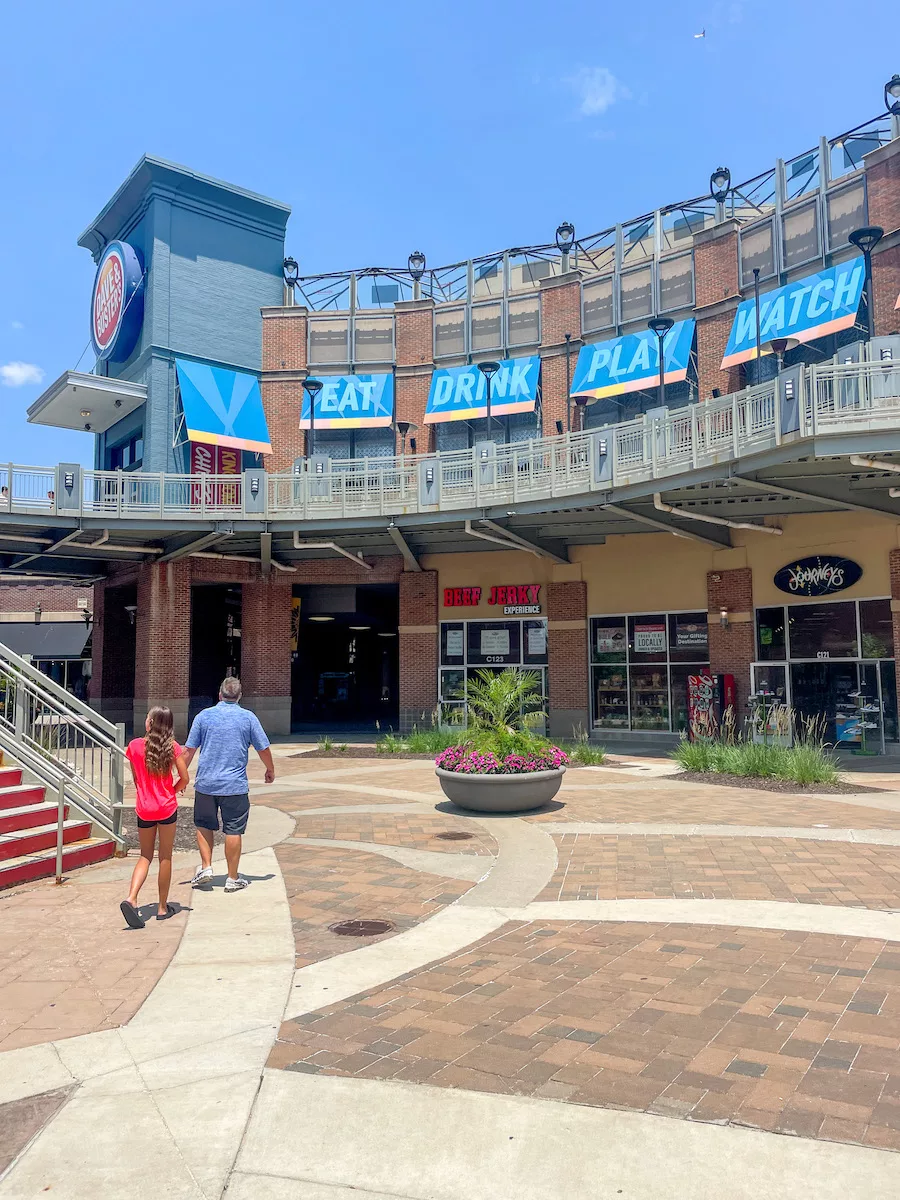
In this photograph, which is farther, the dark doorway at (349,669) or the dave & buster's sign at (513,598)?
the dark doorway at (349,669)

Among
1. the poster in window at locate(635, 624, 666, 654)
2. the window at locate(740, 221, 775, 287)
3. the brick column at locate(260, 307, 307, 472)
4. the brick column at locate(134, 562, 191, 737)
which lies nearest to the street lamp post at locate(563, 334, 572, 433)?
the window at locate(740, 221, 775, 287)

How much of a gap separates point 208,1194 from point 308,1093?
0.83m

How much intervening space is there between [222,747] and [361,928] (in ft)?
6.71

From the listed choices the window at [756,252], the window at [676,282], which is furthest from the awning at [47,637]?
the window at [756,252]

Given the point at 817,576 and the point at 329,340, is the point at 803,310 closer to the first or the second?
the point at 817,576

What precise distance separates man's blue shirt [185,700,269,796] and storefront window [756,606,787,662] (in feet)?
58.8

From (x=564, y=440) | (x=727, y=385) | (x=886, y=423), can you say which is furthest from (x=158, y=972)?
(x=727, y=385)

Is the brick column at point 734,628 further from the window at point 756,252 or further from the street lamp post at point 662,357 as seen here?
Result: the window at point 756,252

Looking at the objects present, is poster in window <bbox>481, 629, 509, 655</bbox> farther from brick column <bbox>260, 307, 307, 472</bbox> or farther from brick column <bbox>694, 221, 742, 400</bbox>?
brick column <bbox>694, 221, 742, 400</bbox>

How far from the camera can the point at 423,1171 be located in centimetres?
335

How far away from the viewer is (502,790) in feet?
38.4

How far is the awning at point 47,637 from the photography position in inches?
1559

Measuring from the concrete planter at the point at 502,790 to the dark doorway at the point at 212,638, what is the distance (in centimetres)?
2043

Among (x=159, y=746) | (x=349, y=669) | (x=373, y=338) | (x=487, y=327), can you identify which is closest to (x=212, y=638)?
(x=349, y=669)
